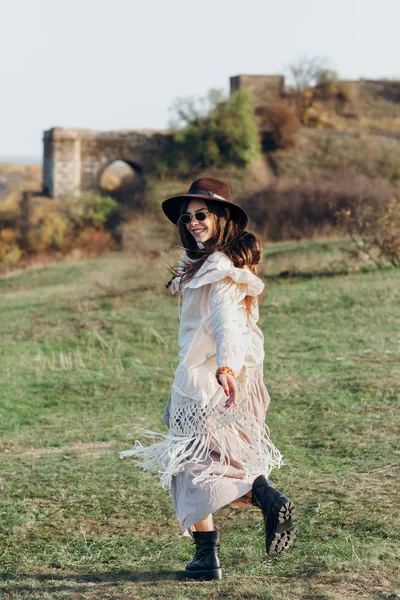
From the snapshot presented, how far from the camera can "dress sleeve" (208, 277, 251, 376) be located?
3.95m

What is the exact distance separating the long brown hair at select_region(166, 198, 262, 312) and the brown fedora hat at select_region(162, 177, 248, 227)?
0.04 m

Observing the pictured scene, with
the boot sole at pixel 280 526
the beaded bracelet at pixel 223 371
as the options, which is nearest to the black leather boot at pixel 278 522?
the boot sole at pixel 280 526

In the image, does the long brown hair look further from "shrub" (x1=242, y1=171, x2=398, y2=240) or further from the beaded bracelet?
"shrub" (x1=242, y1=171, x2=398, y2=240)

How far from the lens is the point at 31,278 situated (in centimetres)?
2397

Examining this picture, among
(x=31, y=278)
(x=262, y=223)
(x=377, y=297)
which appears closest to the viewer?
(x=377, y=297)

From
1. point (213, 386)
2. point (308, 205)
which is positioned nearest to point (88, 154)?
point (308, 205)

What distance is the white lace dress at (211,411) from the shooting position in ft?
13.2

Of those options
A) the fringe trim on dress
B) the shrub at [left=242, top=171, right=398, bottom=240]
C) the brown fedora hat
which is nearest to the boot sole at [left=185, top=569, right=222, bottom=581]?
the fringe trim on dress

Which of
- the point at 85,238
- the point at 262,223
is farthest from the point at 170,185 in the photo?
the point at 262,223

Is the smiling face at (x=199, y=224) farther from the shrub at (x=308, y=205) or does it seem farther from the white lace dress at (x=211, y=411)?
the shrub at (x=308, y=205)

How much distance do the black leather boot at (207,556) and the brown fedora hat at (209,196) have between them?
1.45 metres

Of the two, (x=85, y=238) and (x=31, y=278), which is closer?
(x=31, y=278)

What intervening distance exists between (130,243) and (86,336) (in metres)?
18.2

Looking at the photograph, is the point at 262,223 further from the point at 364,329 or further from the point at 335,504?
the point at 335,504
